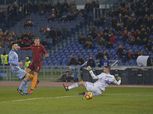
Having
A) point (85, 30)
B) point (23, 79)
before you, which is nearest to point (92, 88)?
point (23, 79)

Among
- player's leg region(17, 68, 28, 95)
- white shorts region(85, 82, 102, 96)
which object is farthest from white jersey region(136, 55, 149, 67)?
white shorts region(85, 82, 102, 96)

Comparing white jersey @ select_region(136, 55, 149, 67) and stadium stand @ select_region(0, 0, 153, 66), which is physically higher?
stadium stand @ select_region(0, 0, 153, 66)

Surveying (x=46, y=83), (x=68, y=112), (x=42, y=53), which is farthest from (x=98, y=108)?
(x=46, y=83)

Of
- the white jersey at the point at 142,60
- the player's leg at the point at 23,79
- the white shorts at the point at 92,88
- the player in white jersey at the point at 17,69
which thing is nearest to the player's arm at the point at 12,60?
the player in white jersey at the point at 17,69

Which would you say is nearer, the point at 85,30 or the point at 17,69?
the point at 17,69

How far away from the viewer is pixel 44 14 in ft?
172

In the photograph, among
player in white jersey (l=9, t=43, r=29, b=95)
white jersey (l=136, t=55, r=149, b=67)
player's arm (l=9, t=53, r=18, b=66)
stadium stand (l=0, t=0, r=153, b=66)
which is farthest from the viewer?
stadium stand (l=0, t=0, r=153, b=66)

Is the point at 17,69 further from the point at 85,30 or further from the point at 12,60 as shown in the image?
the point at 85,30

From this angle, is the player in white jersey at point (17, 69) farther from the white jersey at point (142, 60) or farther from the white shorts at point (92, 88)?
the white jersey at point (142, 60)

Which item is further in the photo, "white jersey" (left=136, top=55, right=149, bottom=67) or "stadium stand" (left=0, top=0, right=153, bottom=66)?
"stadium stand" (left=0, top=0, right=153, bottom=66)

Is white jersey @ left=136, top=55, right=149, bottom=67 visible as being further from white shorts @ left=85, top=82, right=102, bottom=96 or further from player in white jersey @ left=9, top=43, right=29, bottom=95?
white shorts @ left=85, top=82, right=102, bottom=96

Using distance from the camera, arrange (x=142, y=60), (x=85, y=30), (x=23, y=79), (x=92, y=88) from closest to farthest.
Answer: (x=92, y=88), (x=23, y=79), (x=142, y=60), (x=85, y=30)

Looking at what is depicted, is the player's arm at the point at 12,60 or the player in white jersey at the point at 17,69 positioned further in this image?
the player's arm at the point at 12,60

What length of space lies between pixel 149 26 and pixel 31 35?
10.2 metres
